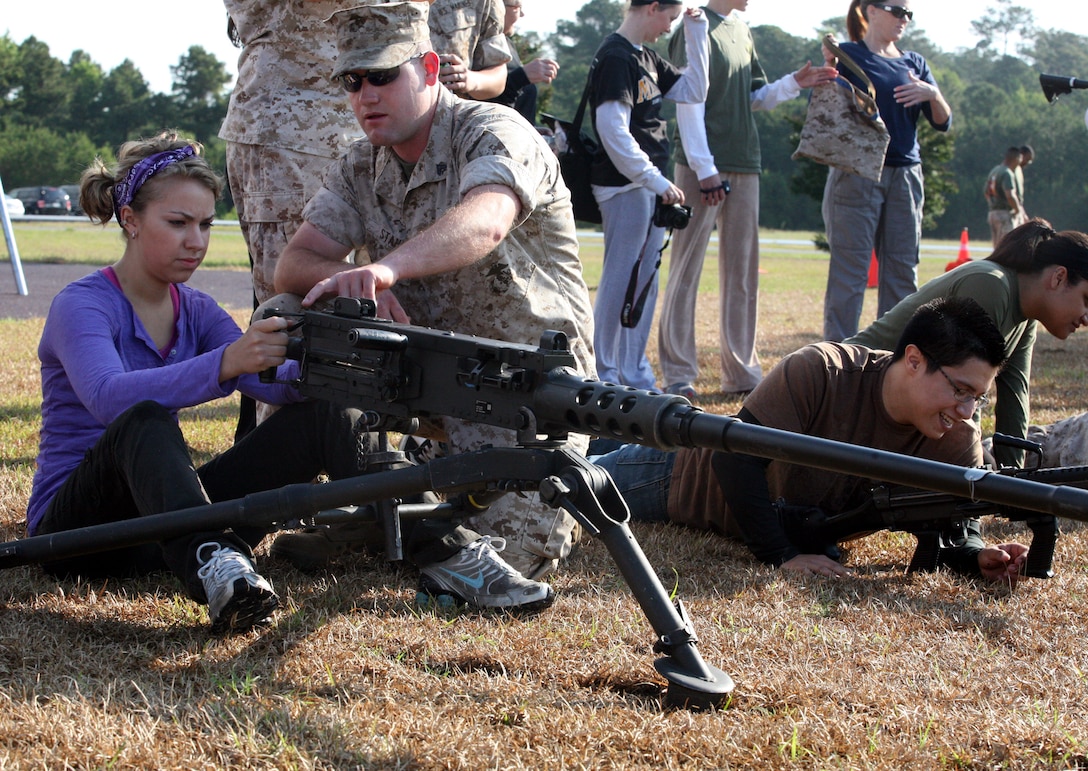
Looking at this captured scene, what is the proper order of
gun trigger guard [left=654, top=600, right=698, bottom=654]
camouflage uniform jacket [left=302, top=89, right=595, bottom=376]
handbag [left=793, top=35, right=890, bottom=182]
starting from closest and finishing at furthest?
1. gun trigger guard [left=654, top=600, right=698, bottom=654]
2. camouflage uniform jacket [left=302, top=89, right=595, bottom=376]
3. handbag [left=793, top=35, right=890, bottom=182]

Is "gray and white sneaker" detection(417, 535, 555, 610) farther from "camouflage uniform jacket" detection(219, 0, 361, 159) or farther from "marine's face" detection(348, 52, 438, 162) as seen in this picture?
"camouflage uniform jacket" detection(219, 0, 361, 159)

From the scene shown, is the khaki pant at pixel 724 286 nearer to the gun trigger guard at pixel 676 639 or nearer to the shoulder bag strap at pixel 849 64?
the shoulder bag strap at pixel 849 64

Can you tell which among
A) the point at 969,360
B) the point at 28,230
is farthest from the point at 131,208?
the point at 28,230

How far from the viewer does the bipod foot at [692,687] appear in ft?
8.68

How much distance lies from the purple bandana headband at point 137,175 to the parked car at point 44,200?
47438 millimetres

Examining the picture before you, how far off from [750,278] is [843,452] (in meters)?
5.78

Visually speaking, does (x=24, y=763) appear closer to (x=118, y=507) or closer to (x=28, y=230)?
(x=118, y=507)

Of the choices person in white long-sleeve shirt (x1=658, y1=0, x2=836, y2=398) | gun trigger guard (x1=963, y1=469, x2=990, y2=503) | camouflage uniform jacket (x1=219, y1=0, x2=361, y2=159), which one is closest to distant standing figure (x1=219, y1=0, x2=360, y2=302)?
camouflage uniform jacket (x1=219, y1=0, x2=361, y2=159)

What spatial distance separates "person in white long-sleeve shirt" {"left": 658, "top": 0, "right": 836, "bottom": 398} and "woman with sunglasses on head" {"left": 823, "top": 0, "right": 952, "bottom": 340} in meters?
0.40

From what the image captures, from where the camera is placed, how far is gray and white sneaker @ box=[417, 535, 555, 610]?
342 centimetres

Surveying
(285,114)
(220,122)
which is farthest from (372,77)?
(220,122)

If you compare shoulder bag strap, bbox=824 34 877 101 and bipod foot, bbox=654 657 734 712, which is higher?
shoulder bag strap, bbox=824 34 877 101

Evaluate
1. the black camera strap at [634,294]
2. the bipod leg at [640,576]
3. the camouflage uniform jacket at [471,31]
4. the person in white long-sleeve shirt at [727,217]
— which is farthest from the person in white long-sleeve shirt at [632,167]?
the bipod leg at [640,576]

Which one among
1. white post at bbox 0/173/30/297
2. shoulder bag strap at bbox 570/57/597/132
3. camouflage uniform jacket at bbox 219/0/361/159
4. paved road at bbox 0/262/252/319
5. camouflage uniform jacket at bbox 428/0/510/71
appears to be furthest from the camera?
white post at bbox 0/173/30/297
